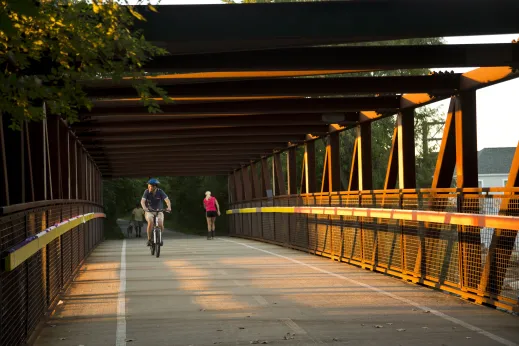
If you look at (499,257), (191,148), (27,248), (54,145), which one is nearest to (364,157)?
(54,145)

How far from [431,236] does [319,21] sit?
4.03 meters

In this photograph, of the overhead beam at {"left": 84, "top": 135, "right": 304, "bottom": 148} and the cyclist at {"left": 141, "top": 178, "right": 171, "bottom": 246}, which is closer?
the cyclist at {"left": 141, "top": 178, "right": 171, "bottom": 246}

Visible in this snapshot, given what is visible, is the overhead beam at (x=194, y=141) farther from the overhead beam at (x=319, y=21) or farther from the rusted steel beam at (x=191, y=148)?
the overhead beam at (x=319, y=21)

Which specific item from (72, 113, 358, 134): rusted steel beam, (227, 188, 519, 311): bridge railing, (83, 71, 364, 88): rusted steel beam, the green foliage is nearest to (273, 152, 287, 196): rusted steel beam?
(72, 113, 358, 134): rusted steel beam

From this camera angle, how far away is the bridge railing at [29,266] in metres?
7.67

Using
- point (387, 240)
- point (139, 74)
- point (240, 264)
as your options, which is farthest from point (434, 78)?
point (139, 74)

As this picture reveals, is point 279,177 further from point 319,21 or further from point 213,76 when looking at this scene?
point 319,21

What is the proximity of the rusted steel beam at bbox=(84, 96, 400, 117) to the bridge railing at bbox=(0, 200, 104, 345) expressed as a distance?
20.9 feet

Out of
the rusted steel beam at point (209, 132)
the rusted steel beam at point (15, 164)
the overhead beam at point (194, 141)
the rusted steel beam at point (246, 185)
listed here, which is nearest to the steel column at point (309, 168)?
the overhead beam at point (194, 141)

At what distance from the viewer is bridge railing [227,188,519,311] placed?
10672mm

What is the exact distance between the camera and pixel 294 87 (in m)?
16.8

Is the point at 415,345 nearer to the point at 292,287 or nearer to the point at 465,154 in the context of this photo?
the point at 292,287

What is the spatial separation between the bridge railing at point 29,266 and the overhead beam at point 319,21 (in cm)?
258

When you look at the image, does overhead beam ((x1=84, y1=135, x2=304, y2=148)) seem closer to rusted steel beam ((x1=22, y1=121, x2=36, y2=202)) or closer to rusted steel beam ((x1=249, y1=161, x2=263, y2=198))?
rusted steel beam ((x1=249, y1=161, x2=263, y2=198))
